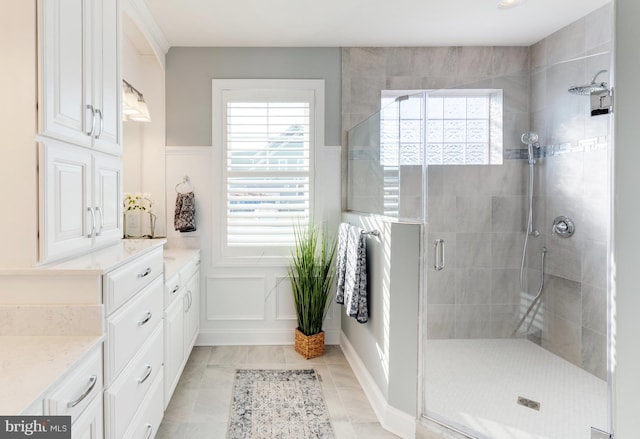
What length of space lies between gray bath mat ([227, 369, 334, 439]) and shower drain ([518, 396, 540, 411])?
3.59 ft

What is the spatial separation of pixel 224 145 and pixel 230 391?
1990 millimetres

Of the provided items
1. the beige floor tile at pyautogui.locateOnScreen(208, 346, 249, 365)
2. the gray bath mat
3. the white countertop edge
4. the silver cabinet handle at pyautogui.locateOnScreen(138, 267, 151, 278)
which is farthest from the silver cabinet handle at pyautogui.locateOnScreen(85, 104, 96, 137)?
the beige floor tile at pyautogui.locateOnScreen(208, 346, 249, 365)

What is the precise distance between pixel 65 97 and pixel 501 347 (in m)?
2.77

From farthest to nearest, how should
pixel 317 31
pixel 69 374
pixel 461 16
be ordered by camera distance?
pixel 317 31, pixel 461 16, pixel 69 374

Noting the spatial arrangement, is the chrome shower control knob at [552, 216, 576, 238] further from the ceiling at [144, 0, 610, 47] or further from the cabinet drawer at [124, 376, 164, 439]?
the cabinet drawer at [124, 376, 164, 439]

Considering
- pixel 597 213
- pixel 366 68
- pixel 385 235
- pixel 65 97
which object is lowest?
pixel 385 235

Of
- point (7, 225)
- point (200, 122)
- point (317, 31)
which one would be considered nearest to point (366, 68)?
point (317, 31)

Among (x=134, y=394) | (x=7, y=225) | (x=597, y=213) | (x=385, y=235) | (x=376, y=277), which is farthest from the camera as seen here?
(x=376, y=277)

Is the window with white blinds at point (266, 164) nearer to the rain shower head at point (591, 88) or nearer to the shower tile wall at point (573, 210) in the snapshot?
the shower tile wall at point (573, 210)

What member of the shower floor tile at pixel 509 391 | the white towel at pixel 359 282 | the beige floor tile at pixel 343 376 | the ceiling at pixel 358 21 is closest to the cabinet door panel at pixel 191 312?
the beige floor tile at pixel 343 376

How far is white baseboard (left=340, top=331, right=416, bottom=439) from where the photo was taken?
6.70 ft

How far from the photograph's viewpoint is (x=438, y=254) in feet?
7.44

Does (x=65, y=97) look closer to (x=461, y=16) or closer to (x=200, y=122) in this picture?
(x=200, y=122)

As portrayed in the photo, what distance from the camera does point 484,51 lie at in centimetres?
331
